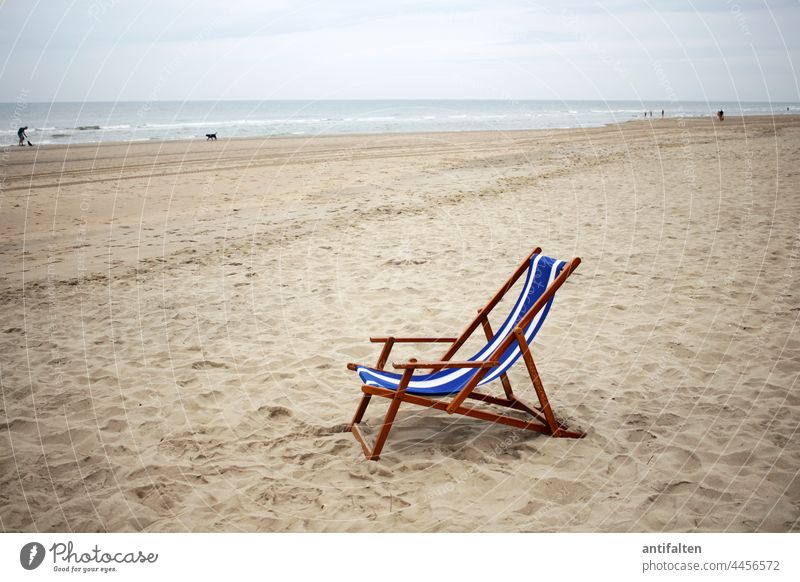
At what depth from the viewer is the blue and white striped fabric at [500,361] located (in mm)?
3592

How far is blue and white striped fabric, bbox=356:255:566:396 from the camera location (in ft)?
11.8

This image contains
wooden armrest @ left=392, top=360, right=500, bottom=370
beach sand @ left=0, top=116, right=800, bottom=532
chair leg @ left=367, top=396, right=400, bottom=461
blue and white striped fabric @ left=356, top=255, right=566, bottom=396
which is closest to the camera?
beach sand @ left=0, top=116, right=800, bottom=532

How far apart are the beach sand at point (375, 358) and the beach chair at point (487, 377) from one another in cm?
18

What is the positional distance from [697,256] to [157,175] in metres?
14.6

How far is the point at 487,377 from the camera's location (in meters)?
3.51

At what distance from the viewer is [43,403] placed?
A: 423 cm

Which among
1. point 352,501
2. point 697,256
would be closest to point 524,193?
point 697,256

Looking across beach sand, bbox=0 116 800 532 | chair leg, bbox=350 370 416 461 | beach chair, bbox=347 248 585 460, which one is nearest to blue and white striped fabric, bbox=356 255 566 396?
beach chair, bbox=347 248 585 460

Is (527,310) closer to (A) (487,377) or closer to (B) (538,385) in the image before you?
(B) (538,385)

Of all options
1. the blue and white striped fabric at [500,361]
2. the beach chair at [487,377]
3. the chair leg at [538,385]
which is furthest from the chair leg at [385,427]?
the chair leg at [538,385]

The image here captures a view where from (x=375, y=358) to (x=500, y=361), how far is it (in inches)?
62.9

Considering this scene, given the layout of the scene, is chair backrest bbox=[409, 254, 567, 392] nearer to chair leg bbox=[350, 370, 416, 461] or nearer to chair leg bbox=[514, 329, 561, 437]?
chair leg bbox=[514, 329, 561, 437]

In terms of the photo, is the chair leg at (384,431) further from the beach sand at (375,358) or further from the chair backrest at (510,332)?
Result: the chair backrest at (510,332)

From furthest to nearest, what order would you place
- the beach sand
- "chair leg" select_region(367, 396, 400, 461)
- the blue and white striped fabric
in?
the blue and white striped fabric, "chair leg" select_region(367, 396, 400, 461), the beach sand
